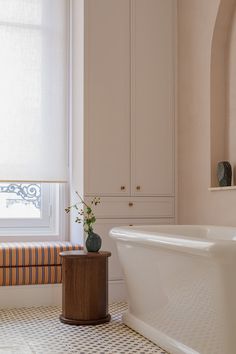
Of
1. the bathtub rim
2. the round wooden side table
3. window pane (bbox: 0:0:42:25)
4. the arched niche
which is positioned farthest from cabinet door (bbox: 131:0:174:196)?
the round wooden side table

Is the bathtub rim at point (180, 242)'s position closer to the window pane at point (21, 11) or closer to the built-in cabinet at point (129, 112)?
the built-in cabinet at point (129, 112)

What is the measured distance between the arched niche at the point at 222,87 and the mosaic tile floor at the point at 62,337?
4.67 ft

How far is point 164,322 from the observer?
125 inches

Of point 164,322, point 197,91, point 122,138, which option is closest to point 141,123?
point 122,138

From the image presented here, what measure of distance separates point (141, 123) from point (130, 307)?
1673 mm

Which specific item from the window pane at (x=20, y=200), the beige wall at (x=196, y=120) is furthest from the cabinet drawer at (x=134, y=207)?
the window pane at (x=20, y=200)

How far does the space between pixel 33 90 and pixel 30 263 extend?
1.49m

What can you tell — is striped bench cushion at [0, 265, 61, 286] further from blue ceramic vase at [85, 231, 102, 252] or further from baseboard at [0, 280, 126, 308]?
blue ceramic vase at [85, 231, 102, 252]

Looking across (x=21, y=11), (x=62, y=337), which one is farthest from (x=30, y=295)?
(x=21, y=11)

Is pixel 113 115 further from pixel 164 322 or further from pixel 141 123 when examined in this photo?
pixel 164 322

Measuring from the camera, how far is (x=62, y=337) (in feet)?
11.3

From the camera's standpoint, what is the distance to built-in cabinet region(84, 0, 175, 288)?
15.3 feet

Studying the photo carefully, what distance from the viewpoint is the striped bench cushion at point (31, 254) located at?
4344 mm

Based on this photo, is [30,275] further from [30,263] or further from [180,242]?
[180,242]
